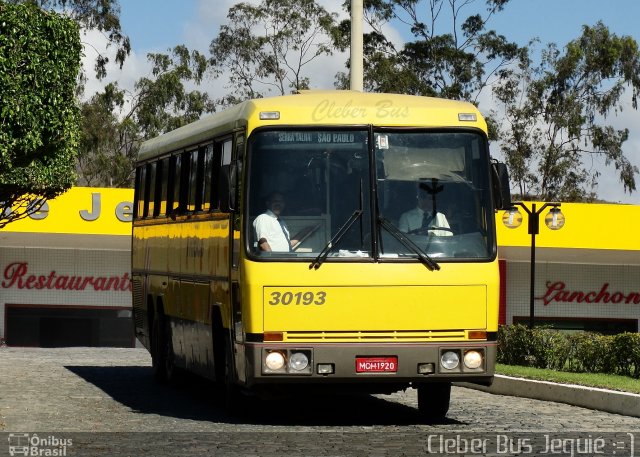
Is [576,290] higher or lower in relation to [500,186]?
lower

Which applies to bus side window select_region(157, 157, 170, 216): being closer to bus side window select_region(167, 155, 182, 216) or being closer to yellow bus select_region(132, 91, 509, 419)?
bus side window select_region(167, 155, 182, 216)

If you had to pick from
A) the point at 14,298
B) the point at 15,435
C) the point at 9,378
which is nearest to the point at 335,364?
the point at 15,435

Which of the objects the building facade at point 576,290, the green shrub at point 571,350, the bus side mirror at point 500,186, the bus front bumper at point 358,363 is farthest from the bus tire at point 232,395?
the building facade at point 576,290

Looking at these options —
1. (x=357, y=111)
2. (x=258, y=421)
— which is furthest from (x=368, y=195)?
(x=258, y=421)

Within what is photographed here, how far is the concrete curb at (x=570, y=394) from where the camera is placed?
49.9 feet

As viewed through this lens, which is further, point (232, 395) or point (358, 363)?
point (232, 395)

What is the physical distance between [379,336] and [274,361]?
0.99 m

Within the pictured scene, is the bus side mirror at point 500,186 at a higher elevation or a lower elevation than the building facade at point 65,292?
higher

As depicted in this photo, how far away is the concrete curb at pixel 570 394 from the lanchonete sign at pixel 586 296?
24.8m

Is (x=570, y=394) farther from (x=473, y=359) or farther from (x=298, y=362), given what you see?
(x=298, y=362)

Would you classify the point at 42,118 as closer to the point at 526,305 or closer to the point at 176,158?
the point at 176,158

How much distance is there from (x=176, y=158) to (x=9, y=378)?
476cm

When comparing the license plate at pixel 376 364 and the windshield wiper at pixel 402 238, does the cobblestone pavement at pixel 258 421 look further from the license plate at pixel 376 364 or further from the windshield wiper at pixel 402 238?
the windshield wiper at pixel 402 238

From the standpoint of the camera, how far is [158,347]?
19203 mm
